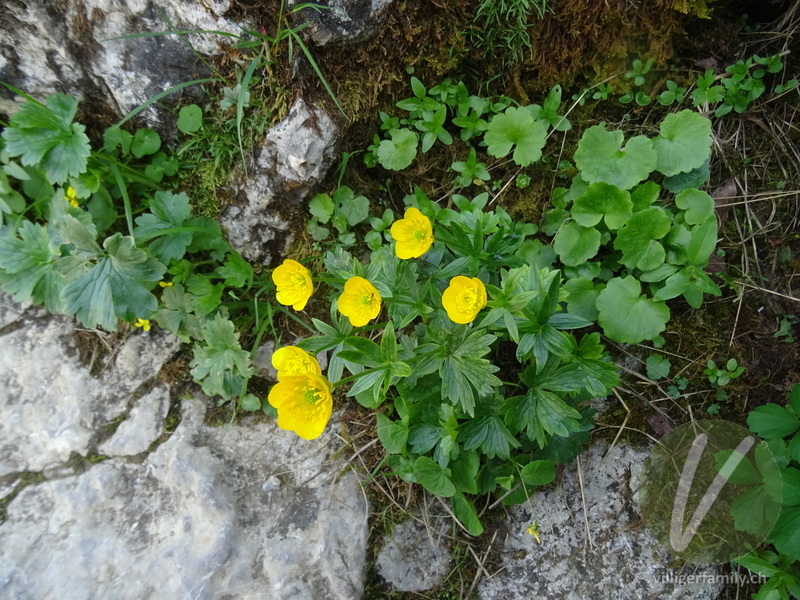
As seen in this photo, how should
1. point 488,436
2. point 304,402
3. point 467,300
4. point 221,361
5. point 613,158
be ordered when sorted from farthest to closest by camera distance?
1. point 221,361
2. point 613,158
3. point 488,436
4. point 304,402
5. point 467,300

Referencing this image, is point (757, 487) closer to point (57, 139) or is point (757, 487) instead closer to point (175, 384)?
point (175, 384)

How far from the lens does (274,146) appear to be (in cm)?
237

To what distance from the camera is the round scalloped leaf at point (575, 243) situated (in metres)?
2.35

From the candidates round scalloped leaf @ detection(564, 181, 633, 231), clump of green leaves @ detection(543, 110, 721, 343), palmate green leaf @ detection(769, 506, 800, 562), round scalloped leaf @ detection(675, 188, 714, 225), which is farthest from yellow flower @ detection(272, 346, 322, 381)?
palmate green leaf @ detection(769, 506, 800, 562)

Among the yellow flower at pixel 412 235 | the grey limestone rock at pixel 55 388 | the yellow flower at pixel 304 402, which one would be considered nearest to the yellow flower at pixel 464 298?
the yellow flower at pixel 412 235

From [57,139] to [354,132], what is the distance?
1.35 m

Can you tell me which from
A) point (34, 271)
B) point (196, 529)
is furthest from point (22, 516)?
point (34, 271)

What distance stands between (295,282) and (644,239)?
1546 mm

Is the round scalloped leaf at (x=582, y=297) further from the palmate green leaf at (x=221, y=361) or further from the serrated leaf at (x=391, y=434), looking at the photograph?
the palmate green leaf at (x=221, y=361)

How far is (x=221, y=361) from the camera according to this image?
2486mm

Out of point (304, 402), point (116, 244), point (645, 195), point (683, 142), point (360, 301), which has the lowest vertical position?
point (645, 195)

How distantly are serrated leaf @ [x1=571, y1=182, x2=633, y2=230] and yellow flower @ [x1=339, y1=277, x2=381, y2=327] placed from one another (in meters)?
1.13

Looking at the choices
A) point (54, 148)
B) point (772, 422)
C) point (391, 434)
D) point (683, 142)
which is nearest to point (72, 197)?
point (54, 148)

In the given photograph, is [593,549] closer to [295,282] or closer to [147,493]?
[295,282]
